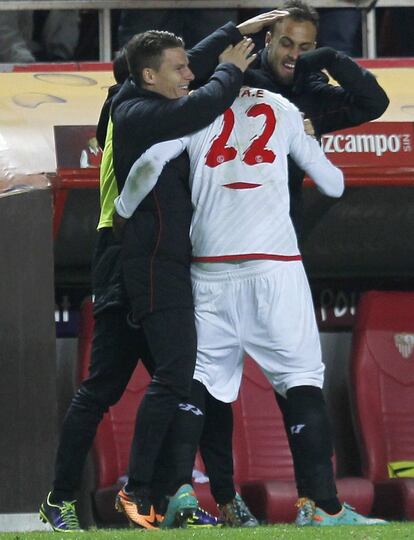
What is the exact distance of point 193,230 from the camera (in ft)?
17.8

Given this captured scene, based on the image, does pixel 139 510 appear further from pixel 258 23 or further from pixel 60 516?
pixel 258 23

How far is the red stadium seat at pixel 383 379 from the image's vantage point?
8.27 meters

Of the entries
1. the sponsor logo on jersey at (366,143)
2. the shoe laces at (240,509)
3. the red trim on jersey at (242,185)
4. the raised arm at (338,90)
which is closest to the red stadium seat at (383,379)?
the sponsor logo on jersey at (366,143)

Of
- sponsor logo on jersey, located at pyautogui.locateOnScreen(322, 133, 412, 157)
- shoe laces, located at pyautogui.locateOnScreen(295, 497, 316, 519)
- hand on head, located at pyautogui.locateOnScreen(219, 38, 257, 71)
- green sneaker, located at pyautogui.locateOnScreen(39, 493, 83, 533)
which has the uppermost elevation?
hand on head, located at pyautogui.locateOnScreen(219, 38, 257, 71)

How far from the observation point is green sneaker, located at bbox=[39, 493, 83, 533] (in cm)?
564

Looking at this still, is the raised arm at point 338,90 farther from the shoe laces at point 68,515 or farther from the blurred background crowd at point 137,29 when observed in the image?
the blurred background crowd at point 137,29

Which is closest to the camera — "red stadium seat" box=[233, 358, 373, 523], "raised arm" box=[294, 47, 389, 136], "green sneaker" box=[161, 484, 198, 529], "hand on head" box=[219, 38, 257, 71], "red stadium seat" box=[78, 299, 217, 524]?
"green sneaker" box=[161, 484, 198, 529]

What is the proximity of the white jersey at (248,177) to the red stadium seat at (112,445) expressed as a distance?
2.44 m

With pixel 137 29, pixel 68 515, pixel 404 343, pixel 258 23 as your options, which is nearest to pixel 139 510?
pixel 68 515

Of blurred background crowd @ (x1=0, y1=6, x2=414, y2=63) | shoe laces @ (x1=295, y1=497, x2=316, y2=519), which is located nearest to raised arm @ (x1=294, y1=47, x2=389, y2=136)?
shoe laces @ (x1=295, y1=497, x2=316, y2=519)

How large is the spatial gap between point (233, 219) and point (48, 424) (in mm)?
1577

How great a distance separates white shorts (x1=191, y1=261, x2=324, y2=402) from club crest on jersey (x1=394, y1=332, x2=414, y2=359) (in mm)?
3137

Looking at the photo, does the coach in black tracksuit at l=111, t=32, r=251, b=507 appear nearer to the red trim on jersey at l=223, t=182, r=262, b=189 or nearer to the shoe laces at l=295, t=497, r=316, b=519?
the red trim on jersey at l=223, t=182, r=262, b=189

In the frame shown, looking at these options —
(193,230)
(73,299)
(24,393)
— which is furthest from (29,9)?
(193,230)
